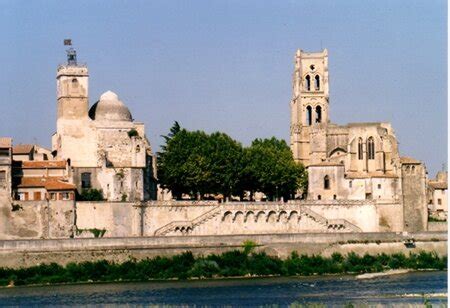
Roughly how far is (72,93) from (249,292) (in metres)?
24.9

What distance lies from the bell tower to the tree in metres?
10.7

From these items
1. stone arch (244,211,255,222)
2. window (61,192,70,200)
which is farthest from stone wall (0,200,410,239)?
window (61,192,70,200)

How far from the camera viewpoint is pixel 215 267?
2958 inches

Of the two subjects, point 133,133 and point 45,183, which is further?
point 133,133

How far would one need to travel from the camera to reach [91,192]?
267 feet

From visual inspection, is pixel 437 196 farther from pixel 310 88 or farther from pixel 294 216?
pixel 294 216

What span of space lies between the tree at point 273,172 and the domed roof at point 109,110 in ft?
26.2

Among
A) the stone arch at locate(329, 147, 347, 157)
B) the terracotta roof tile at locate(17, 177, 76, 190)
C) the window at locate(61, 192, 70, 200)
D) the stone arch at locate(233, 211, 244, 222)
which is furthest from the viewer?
the stone arch at locate(329, 147, 347, 157)

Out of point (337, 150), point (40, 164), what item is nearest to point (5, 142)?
point (40, 164)

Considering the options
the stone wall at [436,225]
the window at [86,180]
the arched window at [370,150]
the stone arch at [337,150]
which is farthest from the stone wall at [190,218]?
the stone arch at [337,150]

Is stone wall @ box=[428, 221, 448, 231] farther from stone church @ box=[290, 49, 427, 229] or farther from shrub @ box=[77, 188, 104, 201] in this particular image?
shrub @ box=[77, 188, 104, 201]

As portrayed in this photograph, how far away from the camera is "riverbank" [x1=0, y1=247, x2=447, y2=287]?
240 ft

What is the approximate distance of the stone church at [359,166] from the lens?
88750mm

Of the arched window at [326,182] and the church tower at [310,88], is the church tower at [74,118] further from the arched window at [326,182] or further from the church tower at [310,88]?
the church tower at [310,88]
